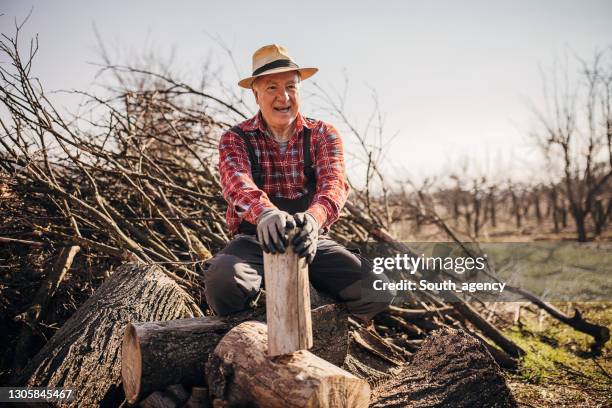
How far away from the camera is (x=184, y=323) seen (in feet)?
7.63

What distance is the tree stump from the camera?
2.33 meters

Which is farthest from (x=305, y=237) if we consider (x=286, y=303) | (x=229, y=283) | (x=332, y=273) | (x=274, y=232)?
(x=332, y=273)

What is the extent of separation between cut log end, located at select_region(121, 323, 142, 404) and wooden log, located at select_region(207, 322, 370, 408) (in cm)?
34

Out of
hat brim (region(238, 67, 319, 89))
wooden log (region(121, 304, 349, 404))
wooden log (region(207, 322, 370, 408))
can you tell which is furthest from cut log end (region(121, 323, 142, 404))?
hat brim (region(238, 67, 319, 89))

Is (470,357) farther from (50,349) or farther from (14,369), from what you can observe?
(14,369)

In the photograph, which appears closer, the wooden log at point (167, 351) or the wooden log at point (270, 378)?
the wooden log at point (270, 378)

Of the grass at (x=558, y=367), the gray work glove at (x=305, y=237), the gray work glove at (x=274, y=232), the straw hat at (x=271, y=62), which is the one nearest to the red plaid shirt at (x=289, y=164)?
the straw hat at (x=271, y=62)

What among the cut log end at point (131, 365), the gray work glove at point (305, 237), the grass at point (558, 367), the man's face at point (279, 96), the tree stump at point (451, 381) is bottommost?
Result: the grass at point (558, 367)

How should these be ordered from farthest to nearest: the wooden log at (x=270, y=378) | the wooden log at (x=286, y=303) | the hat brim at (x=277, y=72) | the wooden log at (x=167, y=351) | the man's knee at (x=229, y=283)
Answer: the hat brim at (x=277, y=72)
the man's knee at (x=229, y=283)
the wooden log at (x=167, y=351)
the wooden log at (x=286, y=303)
the wooden log at (x=270, y=378)

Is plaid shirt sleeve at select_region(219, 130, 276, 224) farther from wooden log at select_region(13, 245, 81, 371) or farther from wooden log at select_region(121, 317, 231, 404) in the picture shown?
wooden log at select_region(13, 245, 81, 371)

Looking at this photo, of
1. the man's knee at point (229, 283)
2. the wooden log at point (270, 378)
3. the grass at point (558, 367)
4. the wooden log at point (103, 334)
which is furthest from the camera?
the grass at point (558, 367)

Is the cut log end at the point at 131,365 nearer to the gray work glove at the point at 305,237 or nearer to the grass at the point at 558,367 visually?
the gray work glove at the point at 305,237

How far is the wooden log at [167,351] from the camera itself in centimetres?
218

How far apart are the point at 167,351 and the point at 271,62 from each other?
156cm
